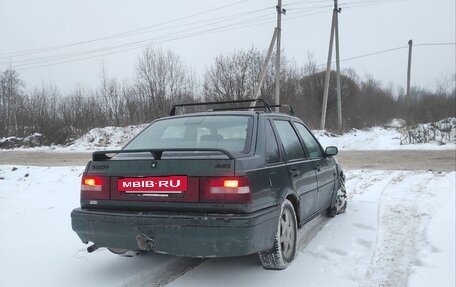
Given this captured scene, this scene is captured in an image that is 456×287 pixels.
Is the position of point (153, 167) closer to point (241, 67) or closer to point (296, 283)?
point (296, 283)

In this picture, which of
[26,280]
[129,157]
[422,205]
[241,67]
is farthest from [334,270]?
[241,67]

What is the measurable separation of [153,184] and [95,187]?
63 cm

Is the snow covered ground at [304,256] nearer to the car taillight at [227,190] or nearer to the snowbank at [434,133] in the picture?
the car taillight at [227,190]

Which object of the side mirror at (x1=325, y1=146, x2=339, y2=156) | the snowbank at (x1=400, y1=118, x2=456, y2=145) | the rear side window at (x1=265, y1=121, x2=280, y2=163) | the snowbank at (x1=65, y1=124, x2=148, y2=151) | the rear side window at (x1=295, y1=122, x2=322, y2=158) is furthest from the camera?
the snowbank at (x1=65, y1=124, x2=148, y2=151)

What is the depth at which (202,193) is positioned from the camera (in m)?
3.49

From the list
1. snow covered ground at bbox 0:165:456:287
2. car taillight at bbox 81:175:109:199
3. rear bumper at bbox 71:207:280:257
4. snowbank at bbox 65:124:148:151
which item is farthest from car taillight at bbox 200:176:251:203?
snowbank at bbox 65:124:148:151

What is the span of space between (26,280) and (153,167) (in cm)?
155

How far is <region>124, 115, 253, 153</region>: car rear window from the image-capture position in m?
4.05

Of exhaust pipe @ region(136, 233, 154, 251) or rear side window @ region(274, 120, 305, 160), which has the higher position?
rear side window @ region(274, 120, 305, 160)

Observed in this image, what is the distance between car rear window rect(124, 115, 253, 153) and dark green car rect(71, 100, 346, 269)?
11 mm

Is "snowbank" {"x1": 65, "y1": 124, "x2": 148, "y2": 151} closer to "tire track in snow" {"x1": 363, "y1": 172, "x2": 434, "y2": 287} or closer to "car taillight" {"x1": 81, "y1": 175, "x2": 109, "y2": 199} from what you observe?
"tire track in snow" {"x1": 363, "y1": 172, "x2": 434, "y2": 287}

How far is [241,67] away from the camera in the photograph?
3678 cm

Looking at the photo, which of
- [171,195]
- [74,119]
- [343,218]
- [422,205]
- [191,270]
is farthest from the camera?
[74,119]

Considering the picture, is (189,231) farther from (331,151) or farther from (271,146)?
(331,151)
